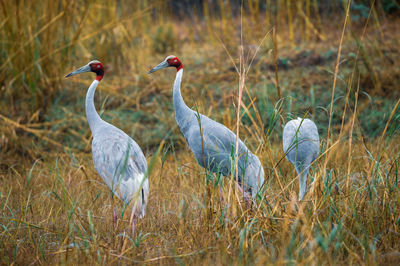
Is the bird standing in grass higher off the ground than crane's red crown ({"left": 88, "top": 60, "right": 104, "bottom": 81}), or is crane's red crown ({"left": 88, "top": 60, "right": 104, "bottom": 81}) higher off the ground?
crane's red crown ({"left": 88, "top": 60, "right": 104, "bottom": 81})

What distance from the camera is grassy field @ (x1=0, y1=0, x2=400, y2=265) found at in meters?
2.26

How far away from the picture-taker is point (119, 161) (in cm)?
296

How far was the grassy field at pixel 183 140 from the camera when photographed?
2260 millimetres

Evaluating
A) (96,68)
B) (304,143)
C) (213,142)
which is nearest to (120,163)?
(213,142)

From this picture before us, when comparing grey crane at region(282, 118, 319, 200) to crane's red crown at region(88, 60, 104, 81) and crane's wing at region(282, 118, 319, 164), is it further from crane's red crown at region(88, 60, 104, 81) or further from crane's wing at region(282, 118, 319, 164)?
crane's red crown at region(88, 60, 104, 81)

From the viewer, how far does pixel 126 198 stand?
113 inches

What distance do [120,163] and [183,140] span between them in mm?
1999

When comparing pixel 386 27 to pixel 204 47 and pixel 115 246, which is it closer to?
pixel 204 47

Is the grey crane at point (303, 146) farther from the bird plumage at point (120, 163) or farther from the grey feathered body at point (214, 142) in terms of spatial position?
the bird plumage at point (120, 163)

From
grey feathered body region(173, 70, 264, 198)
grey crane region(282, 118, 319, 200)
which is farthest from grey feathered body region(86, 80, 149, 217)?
grey crane region(282, 118, 319, 200)

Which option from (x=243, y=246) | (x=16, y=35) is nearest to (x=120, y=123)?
(x=16, y=35)

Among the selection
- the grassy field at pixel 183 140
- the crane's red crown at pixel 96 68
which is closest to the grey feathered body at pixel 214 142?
the grassy field at pixel 183 140

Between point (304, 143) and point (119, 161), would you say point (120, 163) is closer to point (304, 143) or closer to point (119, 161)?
point (119, 161)

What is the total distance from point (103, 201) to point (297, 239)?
1702mm
